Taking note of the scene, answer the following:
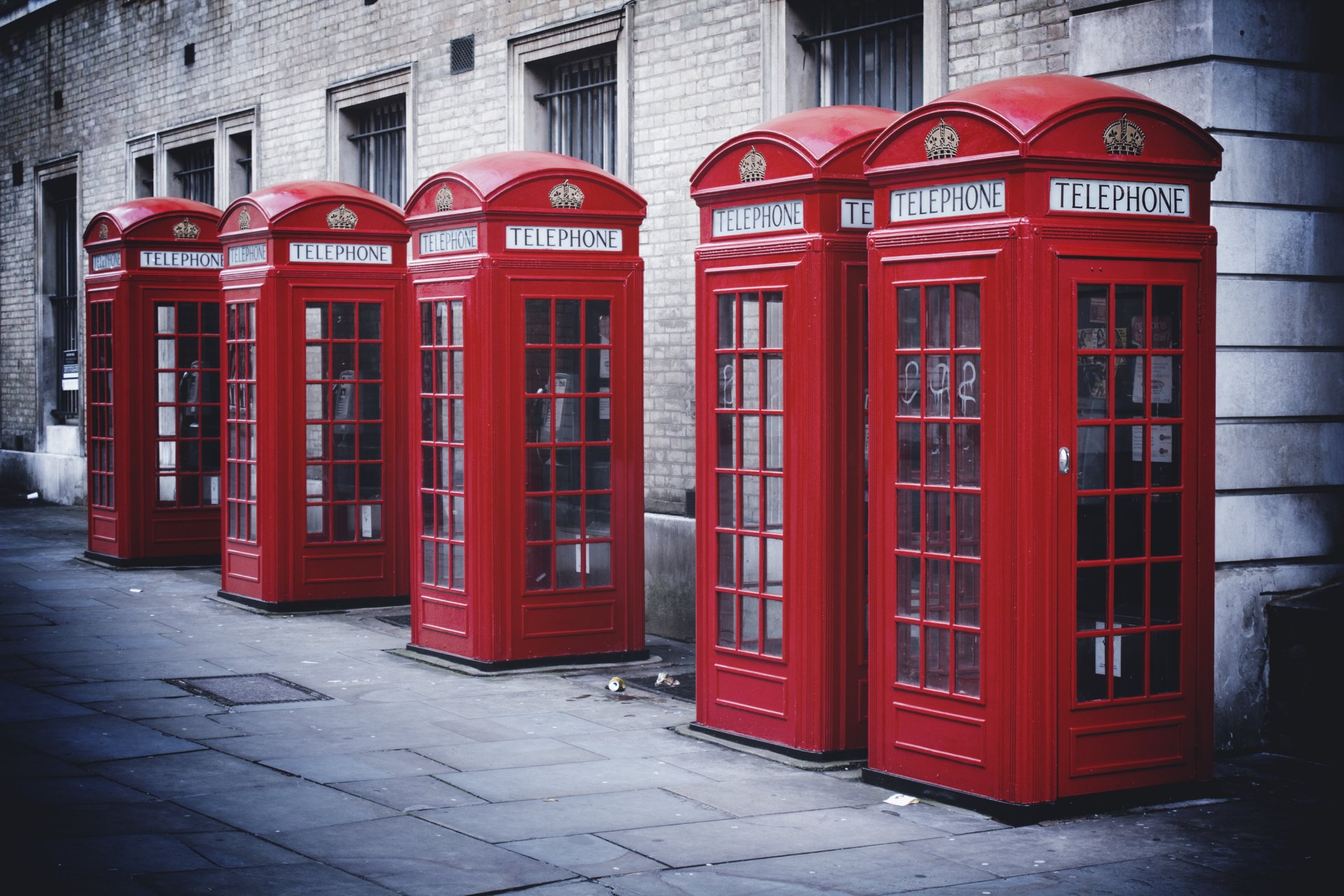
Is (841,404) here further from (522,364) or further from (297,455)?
(297,455)

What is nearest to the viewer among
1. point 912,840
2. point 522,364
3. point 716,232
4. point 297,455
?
point 912,840

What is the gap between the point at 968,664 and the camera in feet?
21.9

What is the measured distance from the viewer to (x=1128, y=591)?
672cm

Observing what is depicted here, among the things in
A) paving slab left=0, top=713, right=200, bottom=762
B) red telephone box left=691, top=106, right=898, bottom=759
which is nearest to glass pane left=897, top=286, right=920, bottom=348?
red telephone box left=691, top=106, right=898, bottom=759

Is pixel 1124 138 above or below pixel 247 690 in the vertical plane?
above

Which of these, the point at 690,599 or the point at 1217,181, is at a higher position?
the point at 1217,181

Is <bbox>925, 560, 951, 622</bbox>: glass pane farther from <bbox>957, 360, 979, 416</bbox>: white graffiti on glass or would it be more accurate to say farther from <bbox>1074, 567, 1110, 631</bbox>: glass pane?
<bbox>957, 360, 979, 416</bbox>: white graffiti on glass

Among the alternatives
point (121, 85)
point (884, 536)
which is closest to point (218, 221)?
point (121, 85)

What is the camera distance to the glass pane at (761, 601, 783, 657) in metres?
7.68

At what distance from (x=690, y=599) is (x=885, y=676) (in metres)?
4.54

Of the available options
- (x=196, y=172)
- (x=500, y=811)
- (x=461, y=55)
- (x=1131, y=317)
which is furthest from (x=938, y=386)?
(x=196, y=172)

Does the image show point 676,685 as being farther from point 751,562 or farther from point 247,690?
point 247,690

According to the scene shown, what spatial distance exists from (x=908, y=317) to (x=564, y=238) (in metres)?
3.46

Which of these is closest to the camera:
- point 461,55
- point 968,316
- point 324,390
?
point 968,316
